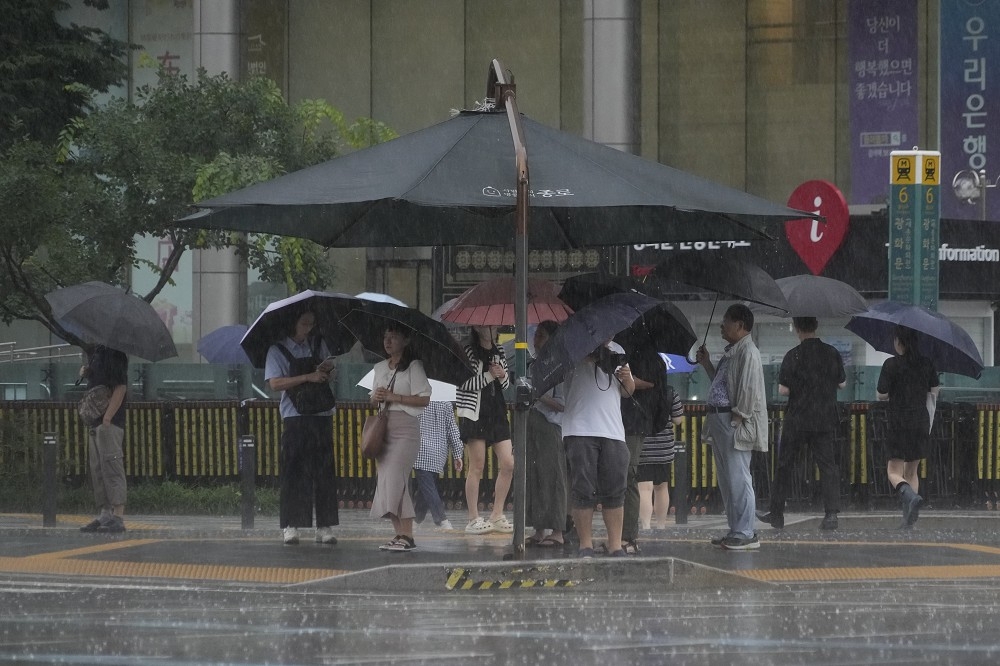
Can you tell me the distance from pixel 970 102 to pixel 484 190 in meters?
20.6

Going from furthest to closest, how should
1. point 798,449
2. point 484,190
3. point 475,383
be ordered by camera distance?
point 798,449 < point 475,383 < point 484,190

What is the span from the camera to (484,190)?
1030 cm

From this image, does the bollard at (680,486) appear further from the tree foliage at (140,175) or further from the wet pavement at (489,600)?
the tree foliage at (140,175)

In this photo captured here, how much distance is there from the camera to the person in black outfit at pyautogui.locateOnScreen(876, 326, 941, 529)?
14367 mm

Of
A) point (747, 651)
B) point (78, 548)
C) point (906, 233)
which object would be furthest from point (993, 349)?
point (747, 651)

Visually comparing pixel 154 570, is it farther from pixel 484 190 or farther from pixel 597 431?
pixel 484 190

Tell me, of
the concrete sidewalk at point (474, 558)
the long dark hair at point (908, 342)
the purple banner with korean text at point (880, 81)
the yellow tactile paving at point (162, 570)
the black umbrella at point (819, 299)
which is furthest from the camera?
the purple banner with korean text at point (880, 81)

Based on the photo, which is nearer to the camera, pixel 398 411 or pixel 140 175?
pixel 398 411

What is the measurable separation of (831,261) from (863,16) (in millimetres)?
4541

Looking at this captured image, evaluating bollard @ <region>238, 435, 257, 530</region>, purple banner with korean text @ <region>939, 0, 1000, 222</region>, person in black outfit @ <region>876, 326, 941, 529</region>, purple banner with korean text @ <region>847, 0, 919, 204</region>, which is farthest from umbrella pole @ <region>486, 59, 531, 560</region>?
purple banner with korean text @ <region>847, 0, 919, 204</region>

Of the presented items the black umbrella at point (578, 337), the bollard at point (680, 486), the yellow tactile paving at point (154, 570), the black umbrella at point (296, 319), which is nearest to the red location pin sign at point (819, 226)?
the bollard at point (680, 486)

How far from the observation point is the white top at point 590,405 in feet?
36.6

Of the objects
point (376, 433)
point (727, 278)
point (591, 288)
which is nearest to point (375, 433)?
point (376, 433)

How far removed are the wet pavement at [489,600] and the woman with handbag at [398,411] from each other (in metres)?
0.41
